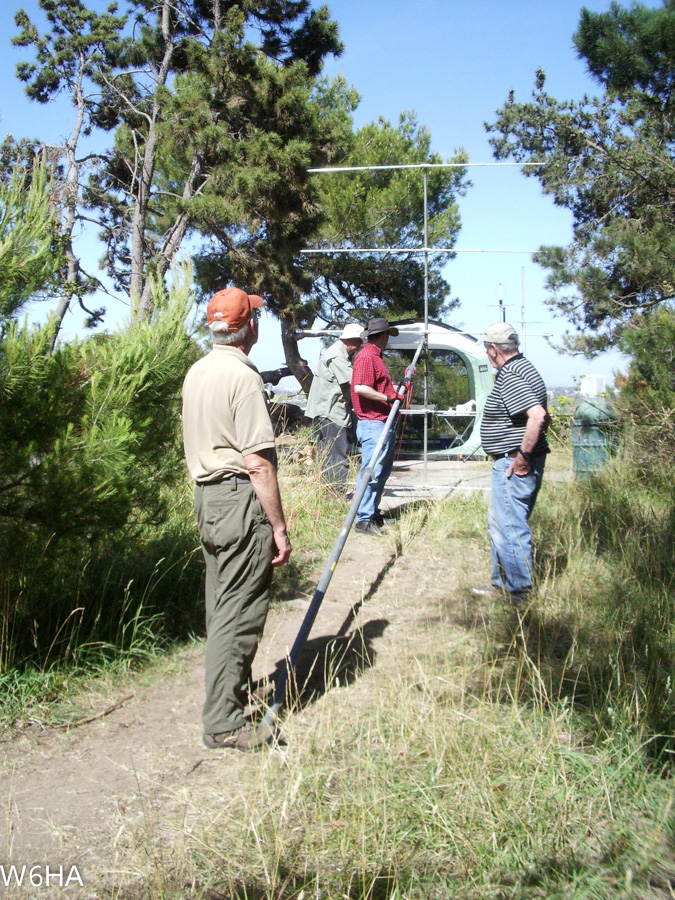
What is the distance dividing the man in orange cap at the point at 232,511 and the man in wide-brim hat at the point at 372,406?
3.58 meters

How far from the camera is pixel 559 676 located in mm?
3961

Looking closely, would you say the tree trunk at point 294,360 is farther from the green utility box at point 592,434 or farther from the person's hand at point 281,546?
the person's hand at point 281,546

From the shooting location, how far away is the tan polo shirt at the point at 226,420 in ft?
11.1

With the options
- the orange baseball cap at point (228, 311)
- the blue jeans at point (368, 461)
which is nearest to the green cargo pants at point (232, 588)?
the orange baseball cap at point (228, 311)

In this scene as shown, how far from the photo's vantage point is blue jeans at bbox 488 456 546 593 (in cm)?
505

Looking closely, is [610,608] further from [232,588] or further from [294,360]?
[294,360]

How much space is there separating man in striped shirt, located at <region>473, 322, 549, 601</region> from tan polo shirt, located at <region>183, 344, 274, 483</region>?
2.06 m

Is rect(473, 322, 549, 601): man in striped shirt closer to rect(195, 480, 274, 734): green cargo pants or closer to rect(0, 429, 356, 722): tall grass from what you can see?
rect(0, 429, 356, 722): tall grass

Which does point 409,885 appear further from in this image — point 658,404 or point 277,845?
point 658,404

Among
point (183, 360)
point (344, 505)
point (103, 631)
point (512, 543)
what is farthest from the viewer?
point (344, 505)

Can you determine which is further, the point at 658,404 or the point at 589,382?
the point at 589,382

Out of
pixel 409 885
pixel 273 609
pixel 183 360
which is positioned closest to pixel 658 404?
pixel 273 609

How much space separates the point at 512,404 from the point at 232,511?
2.22m

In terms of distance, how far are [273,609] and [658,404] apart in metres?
4.74
